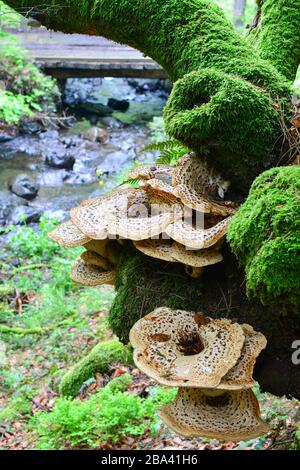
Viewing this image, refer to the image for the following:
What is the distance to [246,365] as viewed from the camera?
2.52 meters

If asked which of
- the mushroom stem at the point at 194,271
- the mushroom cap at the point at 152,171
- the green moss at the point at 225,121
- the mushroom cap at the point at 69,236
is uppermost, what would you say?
the green moss at the point at 225,121

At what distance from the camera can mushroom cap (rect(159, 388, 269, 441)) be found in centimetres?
256

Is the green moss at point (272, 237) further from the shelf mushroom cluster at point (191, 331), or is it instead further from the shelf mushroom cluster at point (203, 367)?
the shelf mushroom cluster at point (203, 367)

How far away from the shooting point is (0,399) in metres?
6.44

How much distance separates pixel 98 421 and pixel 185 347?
259 cm

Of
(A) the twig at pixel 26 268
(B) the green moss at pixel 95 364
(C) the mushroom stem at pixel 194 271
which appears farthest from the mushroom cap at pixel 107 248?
(A) the twig at pixel 26 268

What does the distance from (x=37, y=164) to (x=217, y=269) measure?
12652mm

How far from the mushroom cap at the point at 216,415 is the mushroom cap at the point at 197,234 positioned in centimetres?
78

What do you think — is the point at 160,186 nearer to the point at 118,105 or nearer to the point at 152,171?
the point at 152,171

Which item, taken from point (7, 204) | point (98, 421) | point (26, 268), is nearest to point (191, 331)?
point (98, 421)

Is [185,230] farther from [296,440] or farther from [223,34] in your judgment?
[296,440]

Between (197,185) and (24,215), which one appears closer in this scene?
(197,185)

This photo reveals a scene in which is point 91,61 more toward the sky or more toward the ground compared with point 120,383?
more toward the sky

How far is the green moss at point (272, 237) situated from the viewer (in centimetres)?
227
